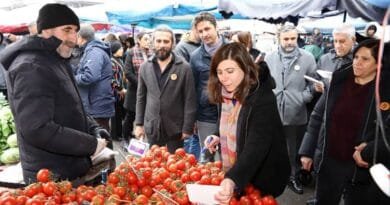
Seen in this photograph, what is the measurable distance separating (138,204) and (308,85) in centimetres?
319

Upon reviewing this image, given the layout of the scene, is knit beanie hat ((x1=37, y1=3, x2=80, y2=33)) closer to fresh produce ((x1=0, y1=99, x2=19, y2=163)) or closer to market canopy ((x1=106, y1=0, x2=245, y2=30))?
fresh produce ((x1=0, y1=99, x2=19, y2=163))

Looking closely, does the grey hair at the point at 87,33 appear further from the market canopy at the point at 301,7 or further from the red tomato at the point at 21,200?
the red tomato at the point at 21,200

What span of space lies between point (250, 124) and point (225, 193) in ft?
1.73

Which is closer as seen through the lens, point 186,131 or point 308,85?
point 186,131

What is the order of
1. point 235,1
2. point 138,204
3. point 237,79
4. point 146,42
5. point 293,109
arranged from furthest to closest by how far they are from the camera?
point 146,42 → point 293,109 → point 235,1 → point 237,79 → point 138,204

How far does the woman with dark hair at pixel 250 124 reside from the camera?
7.57ft

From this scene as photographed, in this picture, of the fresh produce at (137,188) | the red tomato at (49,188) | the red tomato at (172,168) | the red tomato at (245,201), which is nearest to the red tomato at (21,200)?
the fresh produce at (137,188)

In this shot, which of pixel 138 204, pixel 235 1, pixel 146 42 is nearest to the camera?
pixel 138 204

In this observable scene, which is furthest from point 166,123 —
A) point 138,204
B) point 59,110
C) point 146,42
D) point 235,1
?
point 146,42

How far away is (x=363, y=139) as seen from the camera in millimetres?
2881

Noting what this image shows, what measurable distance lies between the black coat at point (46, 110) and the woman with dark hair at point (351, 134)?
6.12 ft

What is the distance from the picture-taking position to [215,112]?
14.5ft

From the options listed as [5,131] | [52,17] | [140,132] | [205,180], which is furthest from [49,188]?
[5,131]

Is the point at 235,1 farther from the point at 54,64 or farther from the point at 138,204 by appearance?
the point at 138,204
